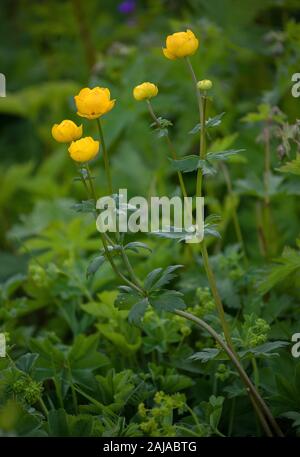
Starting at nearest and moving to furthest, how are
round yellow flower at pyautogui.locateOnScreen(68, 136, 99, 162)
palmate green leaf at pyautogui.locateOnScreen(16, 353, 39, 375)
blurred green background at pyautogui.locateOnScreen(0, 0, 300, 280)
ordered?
round yellow flower at pyautogui.locateOnScreen(68, 136, 99, 162), palmate green leaf at pyautogui.locateOnScreen(16, 353, 39, 375), blurred green background at pyautogui.locateOnScreen(0, 0, 300, 280)

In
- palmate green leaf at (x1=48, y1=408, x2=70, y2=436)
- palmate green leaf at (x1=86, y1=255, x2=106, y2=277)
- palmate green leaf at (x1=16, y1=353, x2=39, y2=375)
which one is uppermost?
palmate green leaf at (x1=86, y1=255, x2=106, y2=277)

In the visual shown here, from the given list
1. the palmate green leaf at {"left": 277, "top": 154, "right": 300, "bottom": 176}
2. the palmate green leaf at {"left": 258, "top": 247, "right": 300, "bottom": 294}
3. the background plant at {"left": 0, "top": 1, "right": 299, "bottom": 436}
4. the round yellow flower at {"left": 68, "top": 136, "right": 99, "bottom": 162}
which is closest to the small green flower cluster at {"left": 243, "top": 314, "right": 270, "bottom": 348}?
the background plant at {"left": 0, "top": 1, "right": 299, "bottom": 436}

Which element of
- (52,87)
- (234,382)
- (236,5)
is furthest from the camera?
(52,87)

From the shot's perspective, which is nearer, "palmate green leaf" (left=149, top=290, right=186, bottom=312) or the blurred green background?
"palmate green leaf" (left=149, top=290, right=186, bottom=312)

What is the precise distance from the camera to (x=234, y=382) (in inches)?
46.2

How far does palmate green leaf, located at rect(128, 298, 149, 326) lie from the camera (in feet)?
3.15

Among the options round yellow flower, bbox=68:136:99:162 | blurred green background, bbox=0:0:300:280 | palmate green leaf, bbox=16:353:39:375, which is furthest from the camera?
blurred green background, bbox=0:0:300:280

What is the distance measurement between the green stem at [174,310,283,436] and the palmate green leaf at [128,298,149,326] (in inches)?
2.0

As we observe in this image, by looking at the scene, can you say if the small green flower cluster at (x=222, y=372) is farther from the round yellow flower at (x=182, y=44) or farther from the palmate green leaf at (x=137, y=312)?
the round yellow flower at (x=182, y=44)

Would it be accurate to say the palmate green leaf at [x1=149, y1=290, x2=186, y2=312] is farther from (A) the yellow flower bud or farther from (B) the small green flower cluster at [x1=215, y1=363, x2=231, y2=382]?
(A) the yellow flower bud

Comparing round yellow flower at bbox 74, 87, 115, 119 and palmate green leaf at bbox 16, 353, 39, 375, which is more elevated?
round yellow flower at bbox 74, 87, 115, 119

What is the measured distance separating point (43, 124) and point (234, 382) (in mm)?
1614
